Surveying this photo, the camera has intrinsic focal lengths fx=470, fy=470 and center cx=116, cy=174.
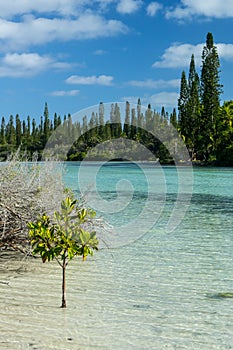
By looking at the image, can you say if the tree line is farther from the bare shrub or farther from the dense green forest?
the bare shrub

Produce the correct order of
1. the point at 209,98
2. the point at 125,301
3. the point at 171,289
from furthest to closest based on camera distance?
the point at 209,98 < the point at 171,289 < the point at 125,301

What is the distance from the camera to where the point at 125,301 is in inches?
205

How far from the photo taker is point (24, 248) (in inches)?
271

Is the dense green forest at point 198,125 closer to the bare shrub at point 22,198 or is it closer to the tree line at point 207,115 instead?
the tree line at point 207,115

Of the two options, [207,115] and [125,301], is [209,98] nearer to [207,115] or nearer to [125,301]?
[207,115]

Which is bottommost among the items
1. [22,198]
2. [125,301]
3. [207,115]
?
[125,301]

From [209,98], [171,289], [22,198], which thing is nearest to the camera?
[171,289]

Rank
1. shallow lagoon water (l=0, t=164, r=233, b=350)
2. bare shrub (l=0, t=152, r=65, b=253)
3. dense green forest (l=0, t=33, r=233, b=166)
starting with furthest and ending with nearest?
dense green forest (l=0, t=33, r=233, b=166) → bare shrub (l=0, t=152, r=65, b=253) → shallow lagoon water (l=0, t=164, r=233, b=350)

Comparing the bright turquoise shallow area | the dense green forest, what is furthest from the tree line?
the bright turquoise shallow area

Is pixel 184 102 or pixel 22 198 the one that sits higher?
pixel 184 102

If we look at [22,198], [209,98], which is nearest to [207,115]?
[209,98]

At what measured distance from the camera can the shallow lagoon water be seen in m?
4.15

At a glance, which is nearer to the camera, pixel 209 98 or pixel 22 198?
pixel 22 198

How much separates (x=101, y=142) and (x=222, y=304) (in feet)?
127
